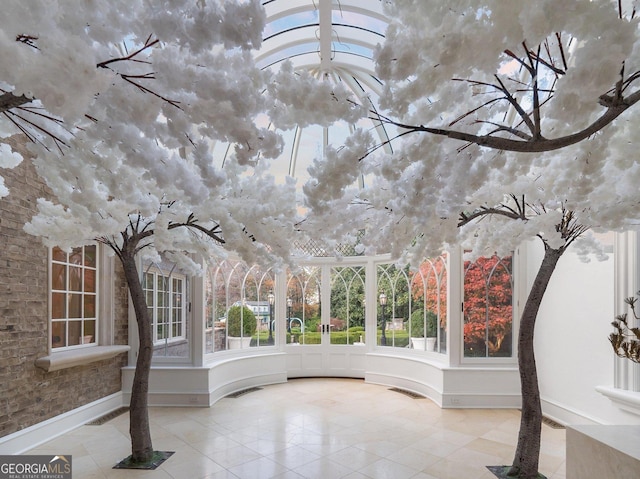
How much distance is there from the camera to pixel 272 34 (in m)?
5.64

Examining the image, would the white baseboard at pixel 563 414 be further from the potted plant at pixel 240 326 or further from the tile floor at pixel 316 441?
the potted plant at pixel 240 326

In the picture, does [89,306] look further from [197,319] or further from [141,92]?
[141,92]

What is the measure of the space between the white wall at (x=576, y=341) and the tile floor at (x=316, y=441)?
17.5 inches

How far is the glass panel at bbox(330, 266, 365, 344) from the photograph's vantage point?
816 centimetres

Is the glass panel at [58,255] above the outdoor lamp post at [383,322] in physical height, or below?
above

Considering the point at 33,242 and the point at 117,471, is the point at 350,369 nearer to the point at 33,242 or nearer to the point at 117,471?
the point at 117,471

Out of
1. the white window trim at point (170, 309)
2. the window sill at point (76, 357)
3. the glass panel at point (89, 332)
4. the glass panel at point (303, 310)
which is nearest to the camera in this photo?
the window sill at point (76, 357)

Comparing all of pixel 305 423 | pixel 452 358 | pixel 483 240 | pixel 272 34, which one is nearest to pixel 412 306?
pixel 452 358

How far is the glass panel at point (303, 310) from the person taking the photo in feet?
26.7

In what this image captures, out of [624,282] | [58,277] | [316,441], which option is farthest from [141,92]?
[624,282]

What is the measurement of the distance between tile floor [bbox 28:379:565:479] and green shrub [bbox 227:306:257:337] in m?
1.21

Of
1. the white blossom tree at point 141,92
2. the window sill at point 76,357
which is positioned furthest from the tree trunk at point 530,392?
the window sill at point 76,357

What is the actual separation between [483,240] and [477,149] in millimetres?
1788

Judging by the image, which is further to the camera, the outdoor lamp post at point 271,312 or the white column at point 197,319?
the outdoor lamp post at point 271,312
